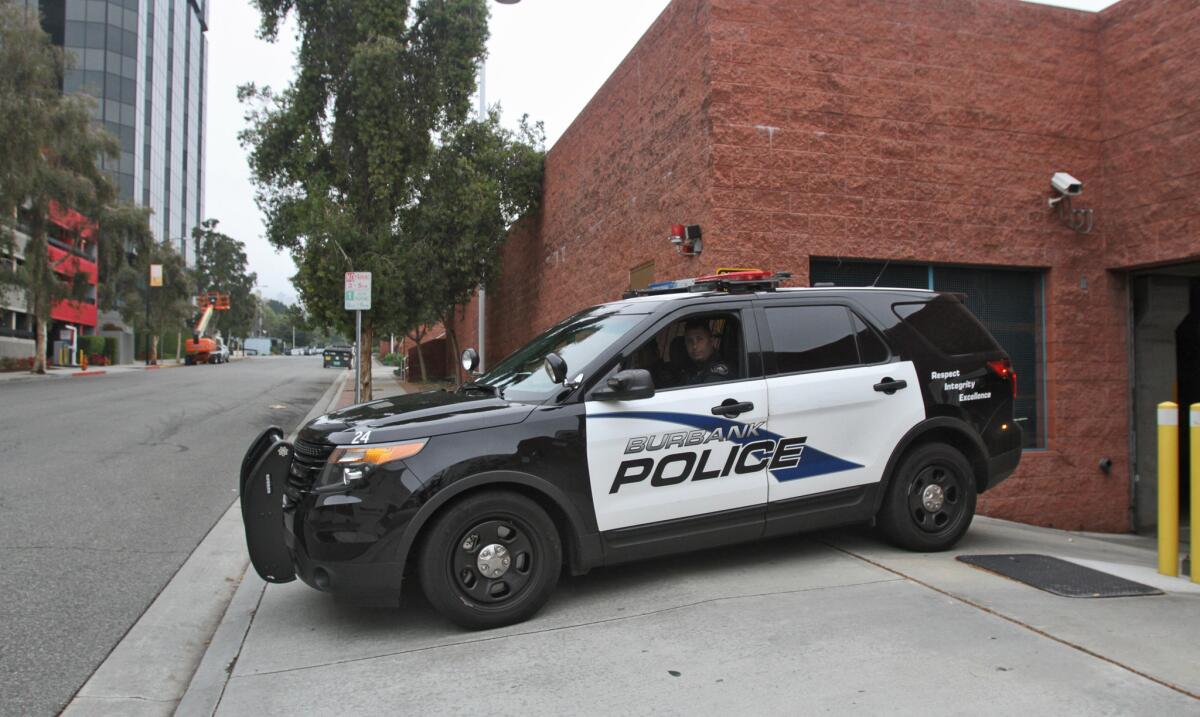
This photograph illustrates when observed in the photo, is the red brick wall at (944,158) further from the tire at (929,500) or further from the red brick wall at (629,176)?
the tire at (929,500)

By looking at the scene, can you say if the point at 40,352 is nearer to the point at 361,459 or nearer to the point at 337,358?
the point at 337,358

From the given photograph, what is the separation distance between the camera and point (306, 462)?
15.1 feet

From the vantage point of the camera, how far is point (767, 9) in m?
9.38

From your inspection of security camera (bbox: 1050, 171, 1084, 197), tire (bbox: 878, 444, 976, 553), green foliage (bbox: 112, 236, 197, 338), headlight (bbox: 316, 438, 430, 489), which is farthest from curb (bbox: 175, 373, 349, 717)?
green foliage (bbox: 112, 236, 197, 338)

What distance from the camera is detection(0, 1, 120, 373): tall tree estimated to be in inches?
1152

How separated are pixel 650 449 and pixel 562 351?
3.19 ft

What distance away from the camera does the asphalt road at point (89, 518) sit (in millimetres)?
4344

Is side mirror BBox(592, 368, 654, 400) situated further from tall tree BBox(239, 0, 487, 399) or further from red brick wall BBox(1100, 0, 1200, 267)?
tall tree BBox(239, 0, 487, 399)

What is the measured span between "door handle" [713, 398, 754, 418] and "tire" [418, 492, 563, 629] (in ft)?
3.98

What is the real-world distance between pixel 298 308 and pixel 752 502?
14.9m

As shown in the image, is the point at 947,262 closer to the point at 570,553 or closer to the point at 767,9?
the point at 767,9

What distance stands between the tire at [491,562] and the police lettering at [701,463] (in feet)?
1.71

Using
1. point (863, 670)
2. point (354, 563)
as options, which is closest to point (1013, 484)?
point (863, 670)

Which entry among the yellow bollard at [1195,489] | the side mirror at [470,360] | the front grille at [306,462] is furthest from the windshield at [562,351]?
the yellow bollard at [1195,489]
